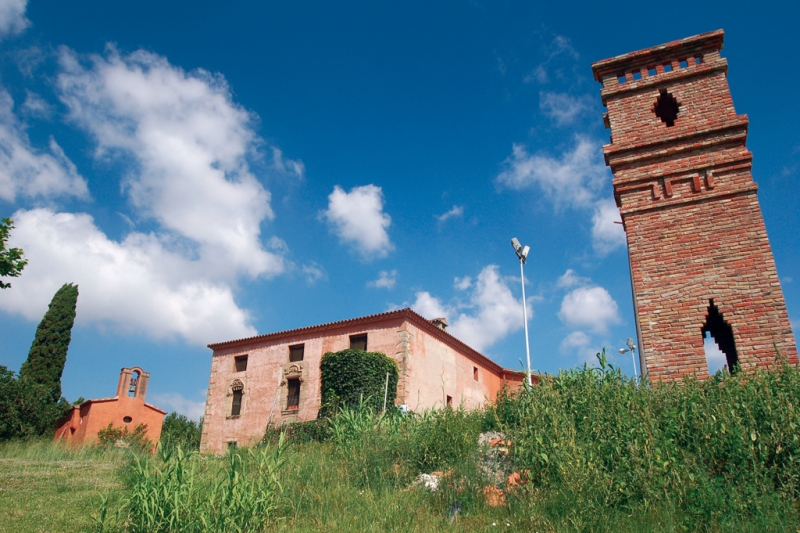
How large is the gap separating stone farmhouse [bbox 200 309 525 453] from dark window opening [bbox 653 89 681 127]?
12455mm

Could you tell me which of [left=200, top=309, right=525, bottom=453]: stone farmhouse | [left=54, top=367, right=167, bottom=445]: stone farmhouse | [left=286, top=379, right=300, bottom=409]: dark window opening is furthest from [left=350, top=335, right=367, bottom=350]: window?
[left=54, top=367, right=167, bottom=445]: stone farmhouse

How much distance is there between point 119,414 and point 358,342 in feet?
54.6

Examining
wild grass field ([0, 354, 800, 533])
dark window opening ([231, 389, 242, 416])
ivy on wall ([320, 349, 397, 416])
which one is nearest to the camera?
wild grass field ([0, 354, 800, 533])

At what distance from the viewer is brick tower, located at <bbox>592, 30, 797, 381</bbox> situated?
346 inches

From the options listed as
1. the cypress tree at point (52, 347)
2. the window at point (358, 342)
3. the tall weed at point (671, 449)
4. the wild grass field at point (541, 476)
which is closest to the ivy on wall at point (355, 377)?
the window at point (358, 342)

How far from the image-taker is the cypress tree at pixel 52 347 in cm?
2905

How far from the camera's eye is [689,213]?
9820 millimetres

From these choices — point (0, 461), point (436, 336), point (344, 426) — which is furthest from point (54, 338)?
point (344, 426)

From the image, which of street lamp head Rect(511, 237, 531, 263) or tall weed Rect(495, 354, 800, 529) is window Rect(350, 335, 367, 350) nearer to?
street lamp head Rect(511, 237, 531, 263)

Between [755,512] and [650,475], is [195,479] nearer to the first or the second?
[650,475]

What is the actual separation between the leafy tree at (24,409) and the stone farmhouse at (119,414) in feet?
3.70

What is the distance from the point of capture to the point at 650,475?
5.39m

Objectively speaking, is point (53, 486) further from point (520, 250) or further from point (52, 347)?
point (52, 347)

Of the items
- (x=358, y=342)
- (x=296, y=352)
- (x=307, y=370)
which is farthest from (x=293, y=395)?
(x=358, y=342)
